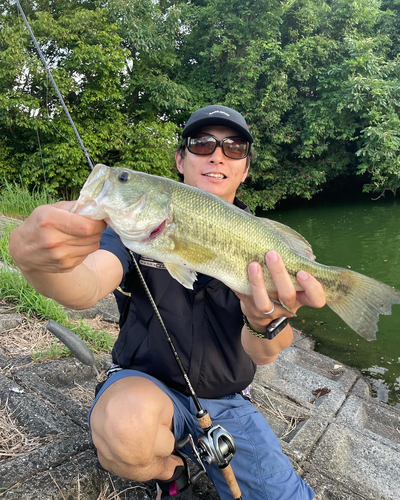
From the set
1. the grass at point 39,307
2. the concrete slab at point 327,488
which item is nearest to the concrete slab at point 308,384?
the concrete slab at point 327,488

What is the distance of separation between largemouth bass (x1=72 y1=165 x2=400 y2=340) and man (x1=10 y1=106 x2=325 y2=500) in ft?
0.28

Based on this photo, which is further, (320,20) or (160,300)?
(320,20)

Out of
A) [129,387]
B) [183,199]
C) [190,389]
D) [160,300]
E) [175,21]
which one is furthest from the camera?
[175,21]

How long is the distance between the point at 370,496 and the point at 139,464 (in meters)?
1.49

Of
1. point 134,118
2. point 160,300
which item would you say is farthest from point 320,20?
point 160,300

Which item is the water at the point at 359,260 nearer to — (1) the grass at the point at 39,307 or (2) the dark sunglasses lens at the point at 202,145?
(1) the grass at the point at 39,307

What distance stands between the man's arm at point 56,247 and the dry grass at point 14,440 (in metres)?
0.88

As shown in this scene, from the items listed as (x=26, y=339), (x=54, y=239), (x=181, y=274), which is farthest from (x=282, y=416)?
(x=54, y=239)

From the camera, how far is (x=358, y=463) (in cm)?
261

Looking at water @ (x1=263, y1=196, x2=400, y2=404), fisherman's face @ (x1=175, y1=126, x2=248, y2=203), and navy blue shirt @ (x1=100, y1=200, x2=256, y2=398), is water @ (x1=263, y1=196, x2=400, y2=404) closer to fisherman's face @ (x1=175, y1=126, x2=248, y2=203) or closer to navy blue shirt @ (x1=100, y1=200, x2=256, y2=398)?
navy blue shirt @ (x1=100, y1=200, x2=256, y2=398)

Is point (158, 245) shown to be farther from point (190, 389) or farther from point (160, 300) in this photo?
point (190, 389)

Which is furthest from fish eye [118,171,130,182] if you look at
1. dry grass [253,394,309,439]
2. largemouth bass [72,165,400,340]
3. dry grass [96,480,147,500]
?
dry grass [253,394,309,439]

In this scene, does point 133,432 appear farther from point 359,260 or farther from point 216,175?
point 359,260

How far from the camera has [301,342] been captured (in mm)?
5801
